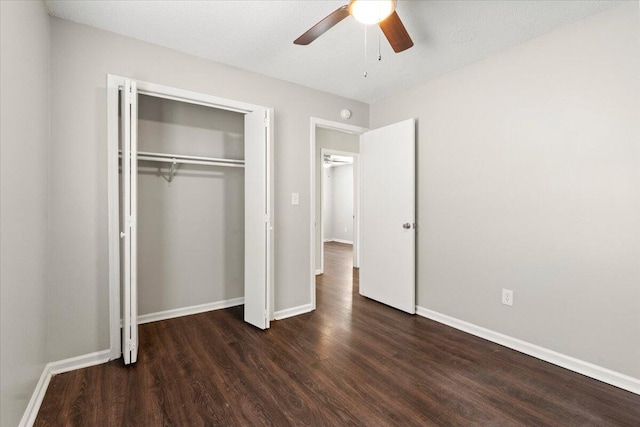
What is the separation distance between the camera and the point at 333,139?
16.9 ft

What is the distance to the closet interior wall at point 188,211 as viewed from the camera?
118 inches

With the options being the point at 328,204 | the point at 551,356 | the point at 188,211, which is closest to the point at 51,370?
the point at 188,211

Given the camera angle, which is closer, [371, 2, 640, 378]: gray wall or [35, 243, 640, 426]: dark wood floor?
[35, 243, 640, 426]: dark wood floor

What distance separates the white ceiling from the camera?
1.99m

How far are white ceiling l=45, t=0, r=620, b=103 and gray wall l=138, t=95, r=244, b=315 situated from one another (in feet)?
2.59

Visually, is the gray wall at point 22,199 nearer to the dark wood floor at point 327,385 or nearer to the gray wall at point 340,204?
the dark wood floor at point 327,385

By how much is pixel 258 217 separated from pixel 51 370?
1.82 metres

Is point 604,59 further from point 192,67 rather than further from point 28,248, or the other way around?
point 28,248

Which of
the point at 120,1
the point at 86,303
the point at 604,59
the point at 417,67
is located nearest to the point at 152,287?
the point at 86,303

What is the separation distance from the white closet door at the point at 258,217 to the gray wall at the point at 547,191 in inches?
66.3

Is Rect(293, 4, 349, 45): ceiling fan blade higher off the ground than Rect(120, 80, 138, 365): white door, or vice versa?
Rect(293, 4, 349, 45): ceiling fan blade

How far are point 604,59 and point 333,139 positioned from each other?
3.53 metres

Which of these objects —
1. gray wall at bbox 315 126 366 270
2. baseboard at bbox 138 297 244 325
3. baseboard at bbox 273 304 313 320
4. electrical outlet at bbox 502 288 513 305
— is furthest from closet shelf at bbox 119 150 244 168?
electrical outlet at bbox 502 288 513 305

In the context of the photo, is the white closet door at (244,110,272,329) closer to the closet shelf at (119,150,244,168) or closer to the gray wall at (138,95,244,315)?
the closet shelf at (119,150,244,168)
